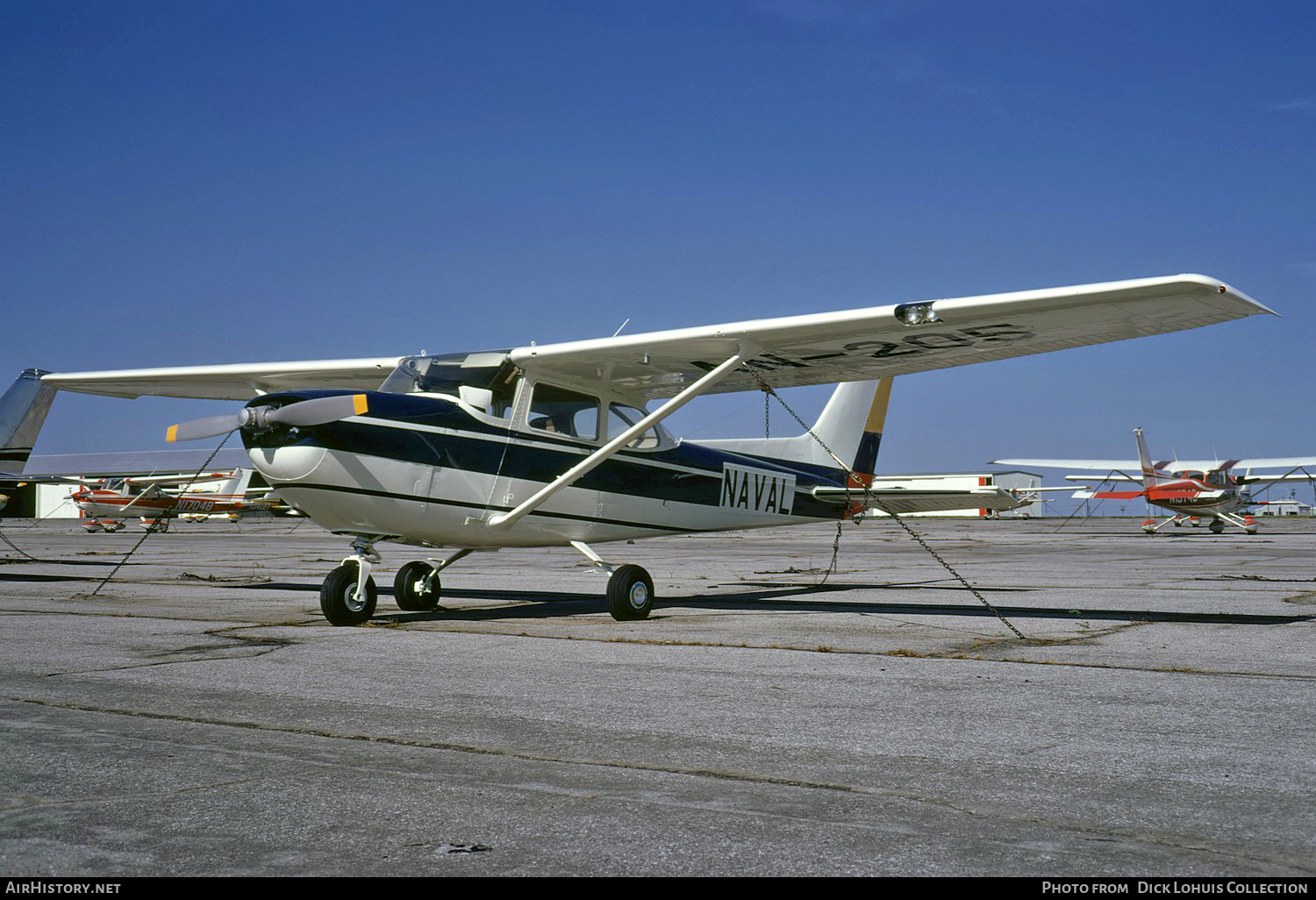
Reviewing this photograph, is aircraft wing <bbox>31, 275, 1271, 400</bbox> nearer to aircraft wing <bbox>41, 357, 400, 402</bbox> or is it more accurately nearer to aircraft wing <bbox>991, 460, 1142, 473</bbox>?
aircraft wing <bbox>41, 357, 400, 402</bbox>

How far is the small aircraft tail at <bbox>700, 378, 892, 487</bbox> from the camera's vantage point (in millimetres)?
14906

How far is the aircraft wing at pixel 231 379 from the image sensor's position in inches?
493

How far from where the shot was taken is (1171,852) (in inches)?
116

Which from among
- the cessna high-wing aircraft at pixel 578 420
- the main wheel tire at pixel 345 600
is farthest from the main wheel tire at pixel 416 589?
the main wheel tire at pixel 345 600

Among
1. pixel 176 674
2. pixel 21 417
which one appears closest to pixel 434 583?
pixel 176 674

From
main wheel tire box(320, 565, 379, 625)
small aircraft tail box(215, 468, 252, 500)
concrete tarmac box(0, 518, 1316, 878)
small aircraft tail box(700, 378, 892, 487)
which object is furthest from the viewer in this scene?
small aircraft tail box(215, 468, 252, 500)

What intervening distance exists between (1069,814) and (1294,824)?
0.63 metres

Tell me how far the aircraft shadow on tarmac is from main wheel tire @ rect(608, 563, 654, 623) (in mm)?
623

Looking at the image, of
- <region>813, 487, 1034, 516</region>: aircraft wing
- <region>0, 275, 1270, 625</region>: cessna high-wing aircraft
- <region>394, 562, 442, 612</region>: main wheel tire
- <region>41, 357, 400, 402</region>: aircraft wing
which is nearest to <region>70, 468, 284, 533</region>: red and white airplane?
<region>41, 357, 400, 402</region>: aircraft wing

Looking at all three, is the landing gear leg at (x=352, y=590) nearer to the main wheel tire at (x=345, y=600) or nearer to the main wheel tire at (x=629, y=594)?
the main wheel tire at (x=345, y=600)

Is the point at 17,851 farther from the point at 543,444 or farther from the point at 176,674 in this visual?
the point at 543,444

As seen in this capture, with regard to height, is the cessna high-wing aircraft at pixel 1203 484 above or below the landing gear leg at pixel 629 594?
above

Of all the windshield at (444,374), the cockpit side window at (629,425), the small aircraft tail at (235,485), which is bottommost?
the small aircraft tail at (235,485)

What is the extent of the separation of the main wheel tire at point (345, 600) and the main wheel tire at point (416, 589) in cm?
120
